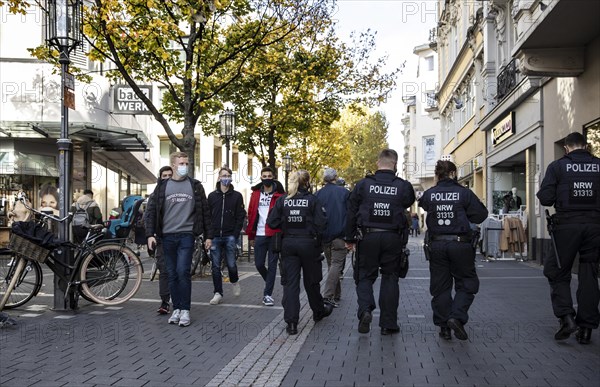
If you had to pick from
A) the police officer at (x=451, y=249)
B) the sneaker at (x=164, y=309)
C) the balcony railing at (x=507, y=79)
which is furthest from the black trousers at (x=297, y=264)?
the balcony railing at (x=507, y=79)

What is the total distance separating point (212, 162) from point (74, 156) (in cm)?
2020

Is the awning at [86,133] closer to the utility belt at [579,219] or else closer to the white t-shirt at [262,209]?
the white t-shirt at [262,209]

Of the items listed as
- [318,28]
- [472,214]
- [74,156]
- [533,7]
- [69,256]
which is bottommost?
[69,256]

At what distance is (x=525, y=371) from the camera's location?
5344 mm

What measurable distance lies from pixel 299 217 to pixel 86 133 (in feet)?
41.3

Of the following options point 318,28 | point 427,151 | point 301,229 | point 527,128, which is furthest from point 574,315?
point 427,151

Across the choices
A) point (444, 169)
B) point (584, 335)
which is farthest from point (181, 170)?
point (584, 335)

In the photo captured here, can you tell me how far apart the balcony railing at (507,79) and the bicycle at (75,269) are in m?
13.7

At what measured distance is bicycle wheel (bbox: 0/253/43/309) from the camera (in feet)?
26.4

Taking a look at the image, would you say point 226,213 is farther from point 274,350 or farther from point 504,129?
point 504,129

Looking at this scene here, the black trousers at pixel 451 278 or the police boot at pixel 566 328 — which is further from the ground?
the black trousers at pixel 451 278

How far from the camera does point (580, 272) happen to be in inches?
261

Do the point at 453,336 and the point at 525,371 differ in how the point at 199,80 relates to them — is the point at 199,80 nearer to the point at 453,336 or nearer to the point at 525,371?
the point at 453,336

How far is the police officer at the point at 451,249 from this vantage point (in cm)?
673
